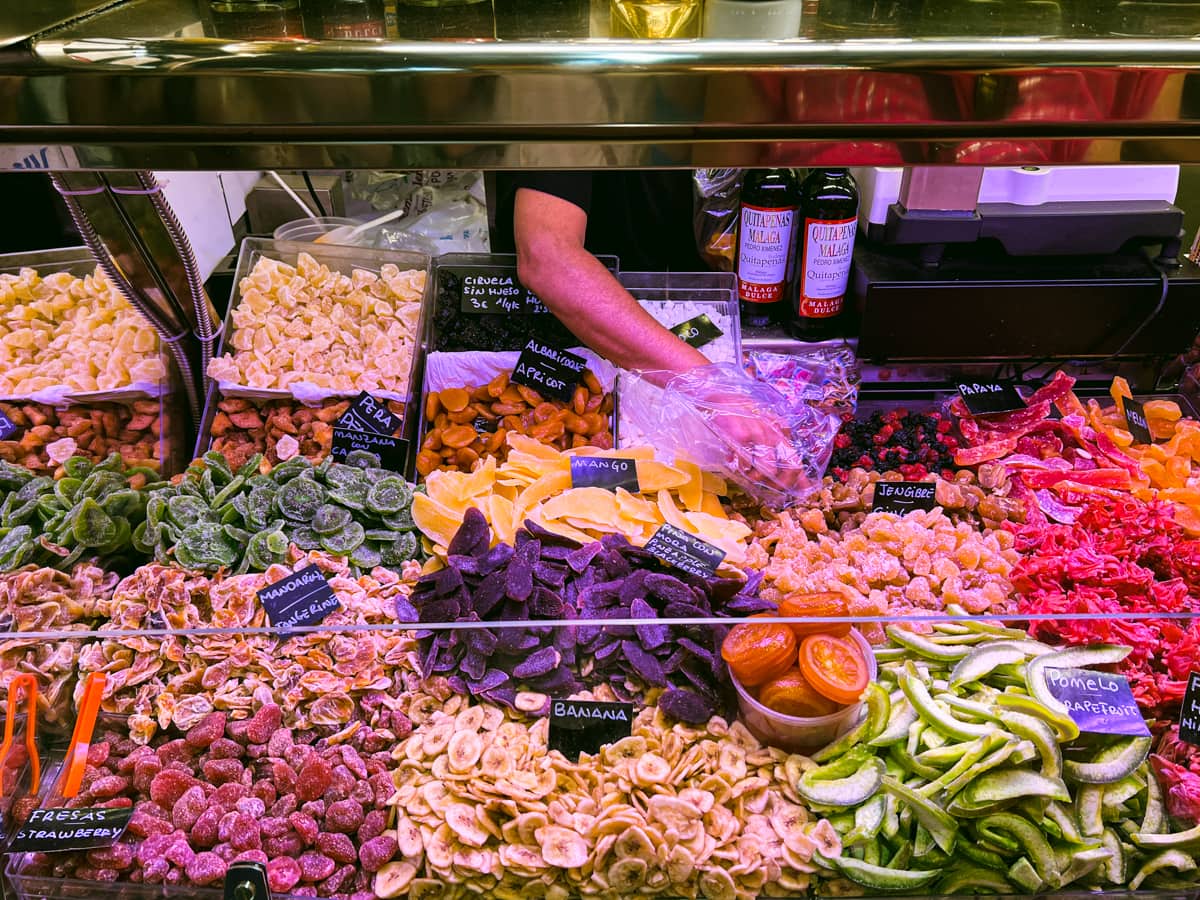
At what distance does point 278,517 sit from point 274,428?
0.36 m

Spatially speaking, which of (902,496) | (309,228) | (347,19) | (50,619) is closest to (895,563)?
(902,496)

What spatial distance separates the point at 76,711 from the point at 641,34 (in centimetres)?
135

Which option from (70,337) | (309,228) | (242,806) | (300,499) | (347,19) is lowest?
(242,806)

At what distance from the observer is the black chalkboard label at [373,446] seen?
2.03 meters

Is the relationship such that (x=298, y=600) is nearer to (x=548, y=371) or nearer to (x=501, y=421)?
(x=501, y=421)

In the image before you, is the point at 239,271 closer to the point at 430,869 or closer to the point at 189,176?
the point at 189,176

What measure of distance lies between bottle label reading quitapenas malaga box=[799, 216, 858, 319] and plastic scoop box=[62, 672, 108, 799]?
1.68 m

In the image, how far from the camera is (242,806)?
4.20ft

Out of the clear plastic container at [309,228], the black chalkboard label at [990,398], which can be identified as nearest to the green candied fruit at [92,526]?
the clear plastic container at [309,228]

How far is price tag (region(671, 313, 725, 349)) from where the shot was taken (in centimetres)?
222

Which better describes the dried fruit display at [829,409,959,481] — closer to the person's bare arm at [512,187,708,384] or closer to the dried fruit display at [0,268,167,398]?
the person's bare arm at [512,187,708,384]

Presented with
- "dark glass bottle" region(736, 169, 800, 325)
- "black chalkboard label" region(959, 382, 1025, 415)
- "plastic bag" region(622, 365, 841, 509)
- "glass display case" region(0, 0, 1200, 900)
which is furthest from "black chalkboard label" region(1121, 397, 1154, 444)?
"dark glass bottle" region(736, 169, 800, 325)

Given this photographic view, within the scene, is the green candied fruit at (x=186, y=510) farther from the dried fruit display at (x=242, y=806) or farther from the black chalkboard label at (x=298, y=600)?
the dried fruit display at (x=242, y=806)

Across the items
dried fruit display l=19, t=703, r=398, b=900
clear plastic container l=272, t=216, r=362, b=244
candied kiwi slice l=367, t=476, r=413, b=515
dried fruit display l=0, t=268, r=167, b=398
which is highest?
clear plastic container l=272, t=216, r=362, b=244
